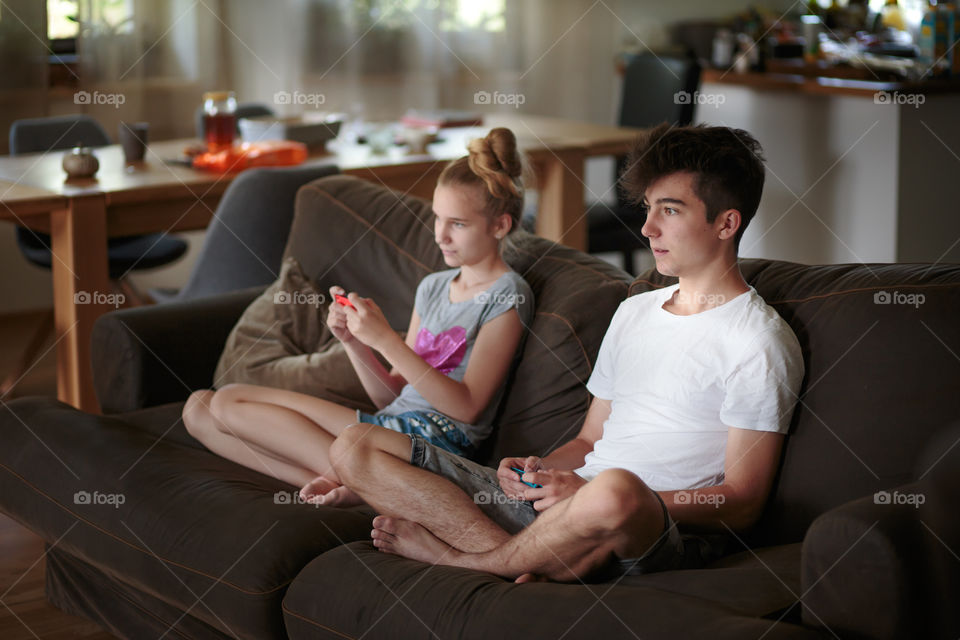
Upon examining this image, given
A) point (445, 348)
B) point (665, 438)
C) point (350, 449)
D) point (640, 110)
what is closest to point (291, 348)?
point (445, 348)

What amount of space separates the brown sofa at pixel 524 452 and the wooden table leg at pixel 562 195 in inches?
54.2

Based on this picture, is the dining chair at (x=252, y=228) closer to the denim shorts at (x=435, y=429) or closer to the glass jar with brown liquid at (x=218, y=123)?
the glass jar with brown liquid at (x=218, y=123)

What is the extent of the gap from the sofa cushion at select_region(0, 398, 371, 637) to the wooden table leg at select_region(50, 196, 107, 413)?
768mm

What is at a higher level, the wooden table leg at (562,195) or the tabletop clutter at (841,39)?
the tabletop clutter at (841,39)

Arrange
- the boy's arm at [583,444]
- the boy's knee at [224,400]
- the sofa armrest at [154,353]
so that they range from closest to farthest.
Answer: the boy's arm at [583,444], the boy's knee at [224,400], the sofa armrest at [154,353]

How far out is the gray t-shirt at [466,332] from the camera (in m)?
2.19

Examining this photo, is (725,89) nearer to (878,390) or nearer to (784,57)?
(784,57)

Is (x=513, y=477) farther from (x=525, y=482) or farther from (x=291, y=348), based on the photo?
(x=291, y=348)

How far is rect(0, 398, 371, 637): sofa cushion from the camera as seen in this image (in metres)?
1.85

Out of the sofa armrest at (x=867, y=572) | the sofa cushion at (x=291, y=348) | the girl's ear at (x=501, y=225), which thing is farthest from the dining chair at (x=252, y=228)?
the sofa armrest at (x=867, y=572)

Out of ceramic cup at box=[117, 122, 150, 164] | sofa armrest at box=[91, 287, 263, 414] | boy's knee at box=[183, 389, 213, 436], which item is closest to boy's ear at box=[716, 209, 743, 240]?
boy's knee at box=[183, 389, 213, 436]

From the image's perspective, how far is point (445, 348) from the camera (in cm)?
223

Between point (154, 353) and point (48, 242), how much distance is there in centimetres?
162

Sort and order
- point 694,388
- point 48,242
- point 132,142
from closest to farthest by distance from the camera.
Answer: point 694,388
point 132,142
point 48,242
